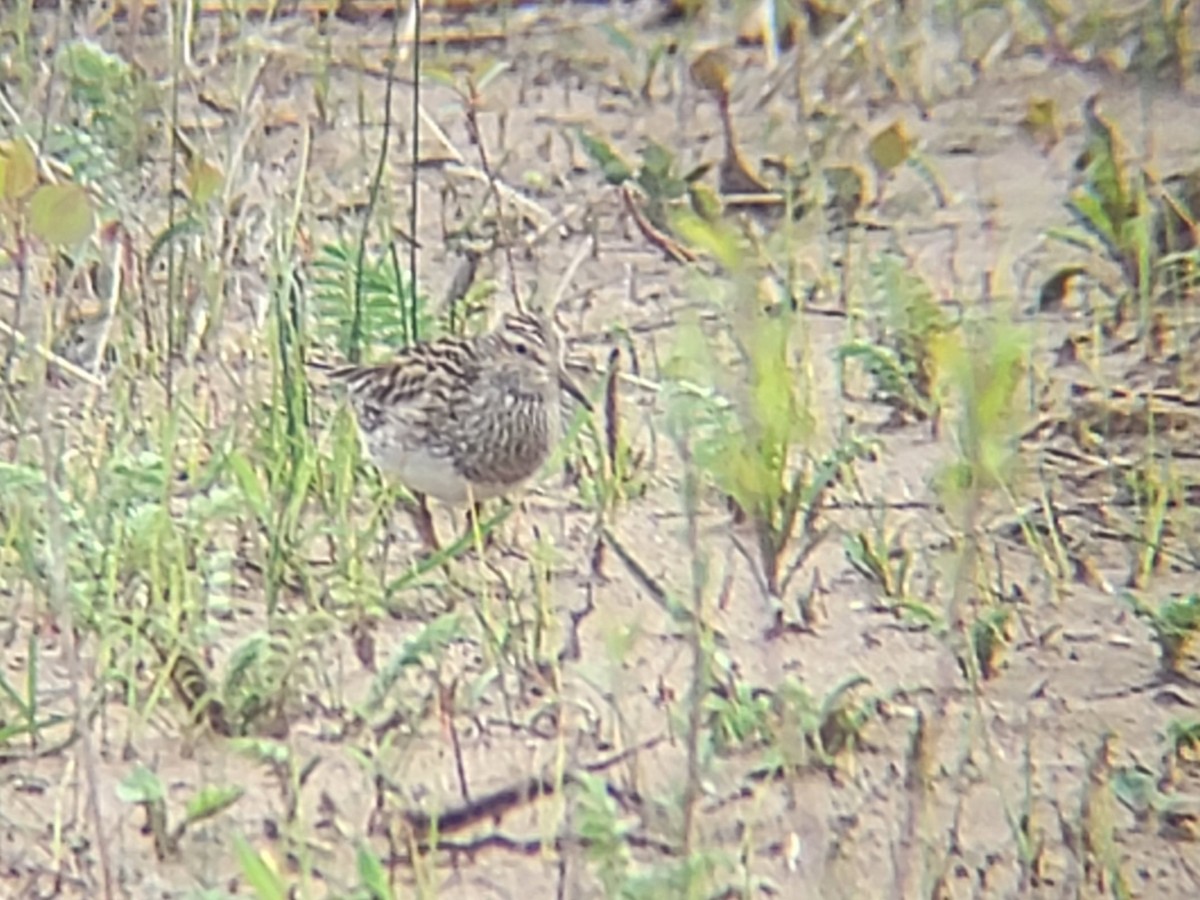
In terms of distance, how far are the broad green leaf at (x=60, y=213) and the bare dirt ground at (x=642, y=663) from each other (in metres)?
0.78

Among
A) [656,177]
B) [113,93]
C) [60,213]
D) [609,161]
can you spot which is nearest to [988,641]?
[60,213]

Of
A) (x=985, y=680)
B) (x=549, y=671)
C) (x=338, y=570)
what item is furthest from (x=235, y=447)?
(x=985, y=680)

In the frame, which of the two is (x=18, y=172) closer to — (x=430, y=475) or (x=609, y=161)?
(x=430, y=475)

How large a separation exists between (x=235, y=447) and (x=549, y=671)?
1.00 metres

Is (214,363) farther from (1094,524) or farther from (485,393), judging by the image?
(1094,524)

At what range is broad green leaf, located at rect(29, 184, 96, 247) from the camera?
13.6ft

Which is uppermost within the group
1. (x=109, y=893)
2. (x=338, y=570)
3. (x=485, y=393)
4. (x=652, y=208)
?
(x=652, y=208)

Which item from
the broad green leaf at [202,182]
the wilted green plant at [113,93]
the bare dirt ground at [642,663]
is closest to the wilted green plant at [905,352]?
→ the bare dirt ground at [642,663]

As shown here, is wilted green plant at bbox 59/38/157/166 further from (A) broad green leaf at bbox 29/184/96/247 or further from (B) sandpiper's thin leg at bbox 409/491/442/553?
(A) broad green leaf at bbox 29/184/96/247

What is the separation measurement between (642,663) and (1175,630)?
0.92m

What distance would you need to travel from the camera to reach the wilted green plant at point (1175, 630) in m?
4.73

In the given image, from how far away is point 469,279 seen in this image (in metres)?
6.46

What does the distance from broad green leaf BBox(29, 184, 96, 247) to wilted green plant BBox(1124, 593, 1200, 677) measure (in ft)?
6.34

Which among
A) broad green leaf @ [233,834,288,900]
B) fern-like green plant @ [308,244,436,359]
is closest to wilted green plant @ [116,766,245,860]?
broad green leaf @ [233,834,288,900]
